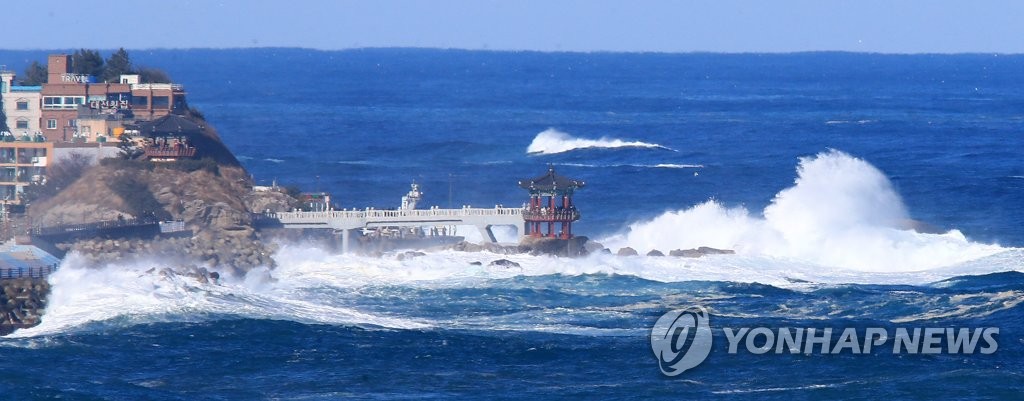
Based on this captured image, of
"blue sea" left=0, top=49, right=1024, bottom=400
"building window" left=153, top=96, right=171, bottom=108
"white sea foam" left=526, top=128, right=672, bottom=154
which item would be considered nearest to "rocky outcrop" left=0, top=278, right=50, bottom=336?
"blue sea" left=0, top=49, right=1024, bottom=400

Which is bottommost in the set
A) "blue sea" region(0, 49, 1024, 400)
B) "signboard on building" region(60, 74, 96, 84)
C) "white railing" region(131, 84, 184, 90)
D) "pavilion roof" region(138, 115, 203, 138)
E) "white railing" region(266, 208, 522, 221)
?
"blue sea" region(0, 49, 1024, 400)

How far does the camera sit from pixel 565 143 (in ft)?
552

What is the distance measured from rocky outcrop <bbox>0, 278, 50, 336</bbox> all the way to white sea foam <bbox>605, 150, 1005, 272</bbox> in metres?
36.4

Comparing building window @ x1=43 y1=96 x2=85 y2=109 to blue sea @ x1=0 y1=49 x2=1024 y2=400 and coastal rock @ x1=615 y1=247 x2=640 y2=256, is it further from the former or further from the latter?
coastal rock @ x1=615 y1=247 x2=640 y2=256

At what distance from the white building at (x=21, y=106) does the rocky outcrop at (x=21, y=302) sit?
29895mm

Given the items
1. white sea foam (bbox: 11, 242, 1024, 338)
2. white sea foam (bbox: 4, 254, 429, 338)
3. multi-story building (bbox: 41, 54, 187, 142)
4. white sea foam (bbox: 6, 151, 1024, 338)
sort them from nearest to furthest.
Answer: white sea foam (bbox: 4, 254, 429, 338) → white sea foam (bbox: 11, 242, 1024, 338) → white sea foam (bbox: 6, 151, 1024, 338) → multi-story building (bbox: 41, 54, 187, 142)

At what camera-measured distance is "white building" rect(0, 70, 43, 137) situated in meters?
102

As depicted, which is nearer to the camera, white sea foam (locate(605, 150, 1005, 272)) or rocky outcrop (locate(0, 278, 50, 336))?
rocky outcrop (locate(0, 278, 50, 336))

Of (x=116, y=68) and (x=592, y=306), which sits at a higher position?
(x=116, y=68)

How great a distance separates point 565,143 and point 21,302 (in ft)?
326

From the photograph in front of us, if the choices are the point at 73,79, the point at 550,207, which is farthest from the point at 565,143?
the point at 550,207

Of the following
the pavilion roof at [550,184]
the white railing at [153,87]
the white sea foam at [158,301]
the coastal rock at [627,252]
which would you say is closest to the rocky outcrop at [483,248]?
the pavilion roof at [550,184]

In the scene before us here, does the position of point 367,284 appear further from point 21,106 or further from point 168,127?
point 21,106

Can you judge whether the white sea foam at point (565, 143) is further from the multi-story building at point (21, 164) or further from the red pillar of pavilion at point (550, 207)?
the multi-story building at point (21, 164)
